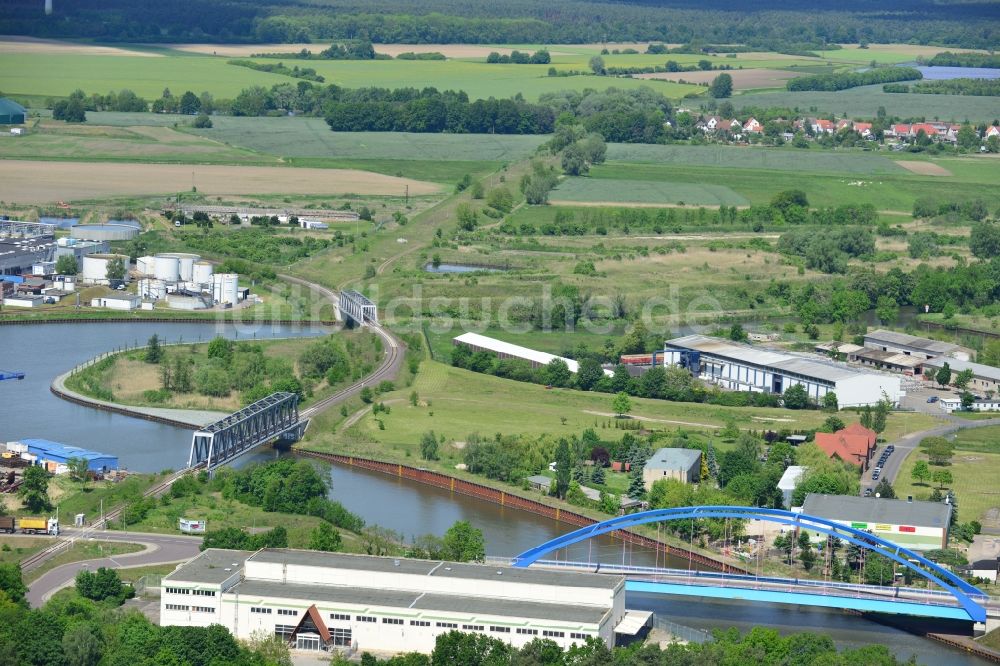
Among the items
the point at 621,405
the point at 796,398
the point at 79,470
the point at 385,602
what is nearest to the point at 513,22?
the point at 796,398

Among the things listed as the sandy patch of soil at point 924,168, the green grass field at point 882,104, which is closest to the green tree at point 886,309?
the sandy patch of soil at point 924,168

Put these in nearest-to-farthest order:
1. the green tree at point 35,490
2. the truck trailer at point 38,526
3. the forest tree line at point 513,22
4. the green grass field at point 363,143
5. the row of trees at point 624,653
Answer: the row of trees at point 624,653 < the truck trailer at point 38,526 < the green tree at point 35,490 < the green grass field at point 363,143 < the forest tree line at point 513,22

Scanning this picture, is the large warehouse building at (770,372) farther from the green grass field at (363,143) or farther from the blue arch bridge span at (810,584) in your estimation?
the green grass field at (363,143)

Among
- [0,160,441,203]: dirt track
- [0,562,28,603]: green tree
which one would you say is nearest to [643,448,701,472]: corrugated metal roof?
[0,562,28,603]: green tree


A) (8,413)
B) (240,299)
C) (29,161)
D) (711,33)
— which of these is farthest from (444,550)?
(711,33)

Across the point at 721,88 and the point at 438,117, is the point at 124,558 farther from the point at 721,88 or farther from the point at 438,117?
the point at 721,88

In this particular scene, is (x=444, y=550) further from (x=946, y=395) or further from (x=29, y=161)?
(x=29, y=161)

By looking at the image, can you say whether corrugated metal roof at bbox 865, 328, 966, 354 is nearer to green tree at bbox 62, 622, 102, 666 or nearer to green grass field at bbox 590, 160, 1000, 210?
green grass field at bbox 590, 160, 1000, 210
